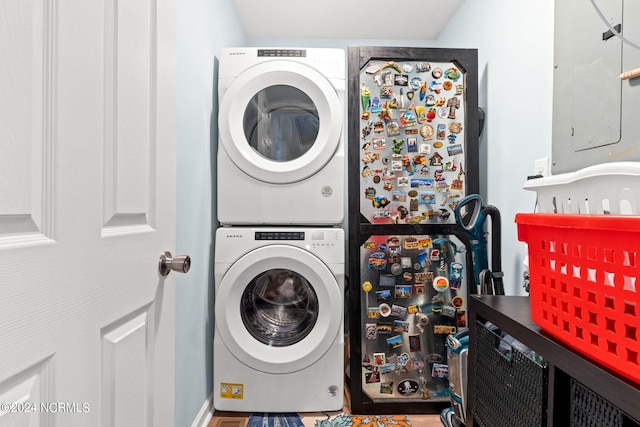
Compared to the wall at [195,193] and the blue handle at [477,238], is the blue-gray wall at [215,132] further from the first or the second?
the blue handle at [477,238]

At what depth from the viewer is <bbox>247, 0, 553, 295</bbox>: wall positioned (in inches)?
55.9

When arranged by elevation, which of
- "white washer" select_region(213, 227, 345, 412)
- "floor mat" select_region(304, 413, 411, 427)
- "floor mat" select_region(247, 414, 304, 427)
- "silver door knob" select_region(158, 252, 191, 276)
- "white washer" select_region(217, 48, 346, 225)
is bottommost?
"floor mat" select_region(247, 414, 304, 427)

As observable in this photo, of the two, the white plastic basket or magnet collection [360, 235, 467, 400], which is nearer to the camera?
the white plastic basket

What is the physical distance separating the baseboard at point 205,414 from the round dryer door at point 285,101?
110 centimetres

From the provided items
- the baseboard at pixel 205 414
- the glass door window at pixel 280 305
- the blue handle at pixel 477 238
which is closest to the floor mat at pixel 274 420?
the baseboard at pixel 205 414

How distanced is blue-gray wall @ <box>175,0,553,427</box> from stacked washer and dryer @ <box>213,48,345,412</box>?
0.09m

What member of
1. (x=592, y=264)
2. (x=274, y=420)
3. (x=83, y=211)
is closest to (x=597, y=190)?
(x=592, y=264)

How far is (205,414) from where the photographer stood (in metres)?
1.66

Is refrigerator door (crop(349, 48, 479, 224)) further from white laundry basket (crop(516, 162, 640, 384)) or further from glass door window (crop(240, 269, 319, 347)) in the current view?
white laundry basket (crop(516, 162, 640, 384))

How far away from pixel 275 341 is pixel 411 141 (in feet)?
3.90

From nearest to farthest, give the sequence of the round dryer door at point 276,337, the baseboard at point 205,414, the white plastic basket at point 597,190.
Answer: the white plastic basket at point 597,190 < the baseboard at point 205,414 < the round dryer door at point 276,337

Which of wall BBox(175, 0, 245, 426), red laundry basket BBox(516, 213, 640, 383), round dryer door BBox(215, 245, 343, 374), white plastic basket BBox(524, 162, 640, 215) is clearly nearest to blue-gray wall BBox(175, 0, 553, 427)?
wall BBox(175, 0, 245, 426)

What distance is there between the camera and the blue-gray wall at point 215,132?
1408 mm

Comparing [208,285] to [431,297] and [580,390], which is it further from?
[580,390]
